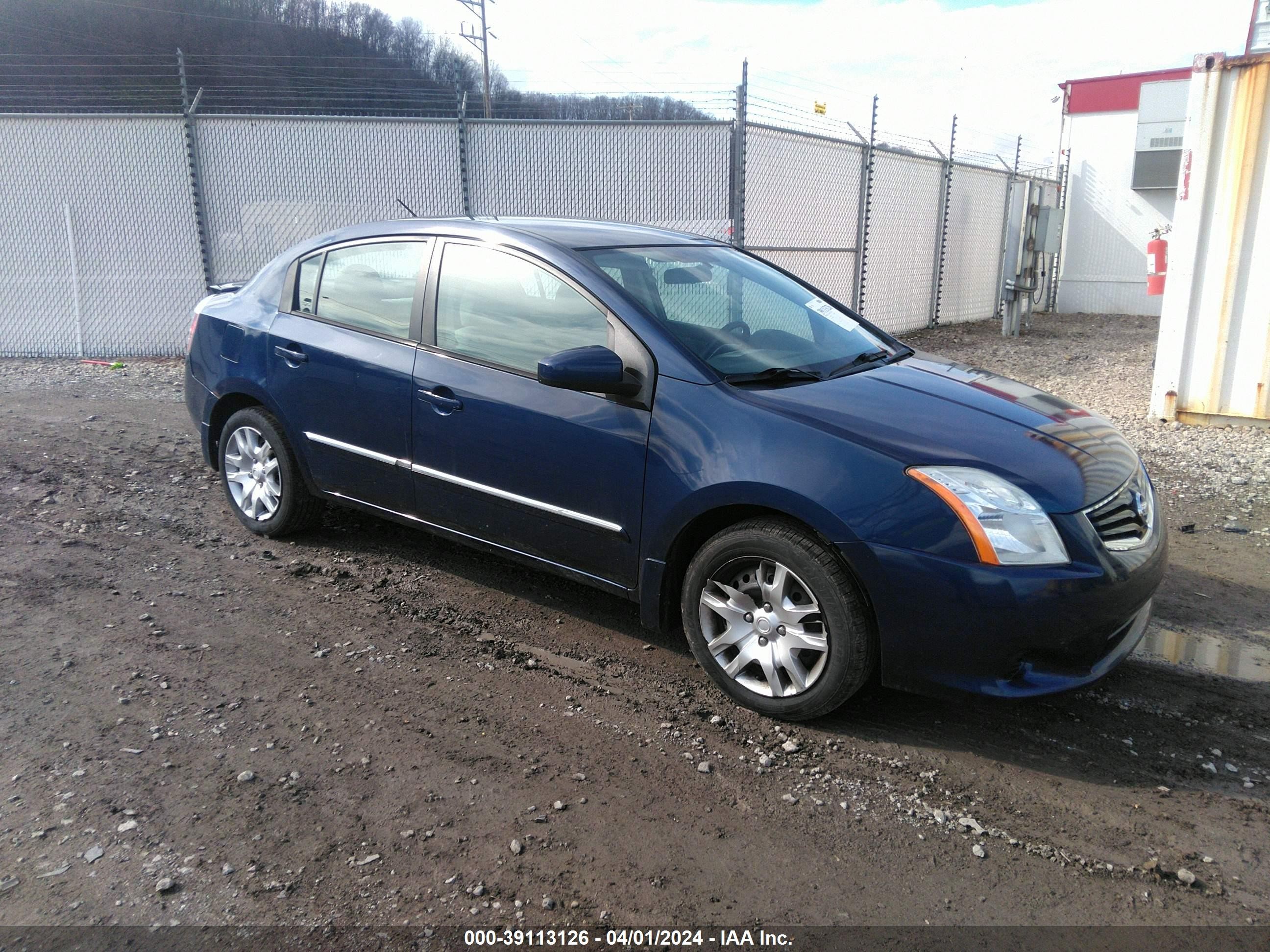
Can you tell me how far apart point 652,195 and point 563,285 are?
7.18 meters

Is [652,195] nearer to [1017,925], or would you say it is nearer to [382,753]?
[382,753]

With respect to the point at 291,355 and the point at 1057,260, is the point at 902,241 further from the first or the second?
the point at 291,355

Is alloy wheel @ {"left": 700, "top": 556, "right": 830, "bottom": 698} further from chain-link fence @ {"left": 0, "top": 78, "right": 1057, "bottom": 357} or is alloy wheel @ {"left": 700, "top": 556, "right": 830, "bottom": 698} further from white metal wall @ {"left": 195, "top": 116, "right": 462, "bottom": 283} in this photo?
white metal wall @ {"left": 195, "top": 116, "right": 462, "bottom": 283}

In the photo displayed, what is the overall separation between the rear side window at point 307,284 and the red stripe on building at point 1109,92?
18.9 metres

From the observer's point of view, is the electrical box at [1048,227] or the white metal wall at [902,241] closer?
the white metal wall at [902,241]

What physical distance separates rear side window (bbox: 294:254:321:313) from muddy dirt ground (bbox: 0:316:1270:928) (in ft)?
4.23

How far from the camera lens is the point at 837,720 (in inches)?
133

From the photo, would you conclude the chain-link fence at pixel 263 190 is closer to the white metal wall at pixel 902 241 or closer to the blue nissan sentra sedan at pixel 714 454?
the white metal wall at pixel 902 241

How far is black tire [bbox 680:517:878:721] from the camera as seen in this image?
3113 mm

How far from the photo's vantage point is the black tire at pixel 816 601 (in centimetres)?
311

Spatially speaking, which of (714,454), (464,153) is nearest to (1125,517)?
(714,454)

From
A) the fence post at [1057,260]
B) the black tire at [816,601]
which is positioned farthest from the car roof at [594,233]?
the fence post at [1057,260]

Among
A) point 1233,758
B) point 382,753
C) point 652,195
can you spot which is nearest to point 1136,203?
point 652,195

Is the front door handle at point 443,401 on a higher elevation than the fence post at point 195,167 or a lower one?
lower
